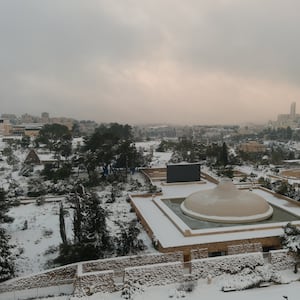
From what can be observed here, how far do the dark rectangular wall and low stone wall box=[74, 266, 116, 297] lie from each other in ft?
56.8

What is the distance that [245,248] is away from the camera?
15906 millimetres

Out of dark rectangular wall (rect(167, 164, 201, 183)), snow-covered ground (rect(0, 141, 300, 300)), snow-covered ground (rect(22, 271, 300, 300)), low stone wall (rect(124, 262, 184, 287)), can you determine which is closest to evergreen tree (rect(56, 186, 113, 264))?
snow-covered ground (rect(0, 141, 300, 300))

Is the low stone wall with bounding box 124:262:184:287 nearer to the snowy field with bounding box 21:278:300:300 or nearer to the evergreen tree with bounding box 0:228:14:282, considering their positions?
the snowy field with bounding box 21:278:300:300

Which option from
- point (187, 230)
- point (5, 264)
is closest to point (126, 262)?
point (187, 230)

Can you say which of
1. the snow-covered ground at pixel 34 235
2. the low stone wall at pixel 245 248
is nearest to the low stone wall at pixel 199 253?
the low stone wall at pixel 245 248

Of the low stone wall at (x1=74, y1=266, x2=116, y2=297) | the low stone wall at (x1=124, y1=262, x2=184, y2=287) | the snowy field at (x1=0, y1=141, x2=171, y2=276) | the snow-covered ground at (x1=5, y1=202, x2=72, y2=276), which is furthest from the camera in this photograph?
the snowy field at (x1=0, y1=141, x2=171, y2=276)

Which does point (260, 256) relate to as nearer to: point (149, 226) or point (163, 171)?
point (149, 226)

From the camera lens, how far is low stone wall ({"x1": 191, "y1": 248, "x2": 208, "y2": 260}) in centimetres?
1547

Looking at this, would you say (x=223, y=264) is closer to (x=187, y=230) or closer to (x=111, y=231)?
(x=187, y=230)

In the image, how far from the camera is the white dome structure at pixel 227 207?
18828 mm

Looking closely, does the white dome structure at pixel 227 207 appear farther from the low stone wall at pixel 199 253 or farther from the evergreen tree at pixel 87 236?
the evergreen tree at pixel 87 236

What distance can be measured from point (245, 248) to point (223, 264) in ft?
5.44

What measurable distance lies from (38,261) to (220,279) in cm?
844

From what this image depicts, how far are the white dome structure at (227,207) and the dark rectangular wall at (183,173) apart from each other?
939 centimetres
